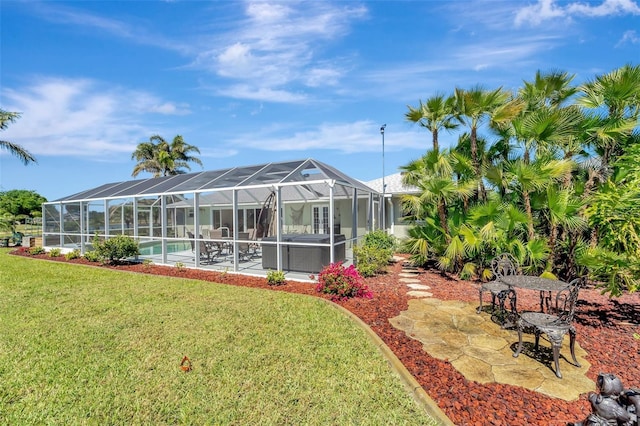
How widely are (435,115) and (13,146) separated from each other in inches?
942

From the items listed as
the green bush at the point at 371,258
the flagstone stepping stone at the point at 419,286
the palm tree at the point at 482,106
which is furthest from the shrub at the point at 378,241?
the palm tree at the point at 482,106

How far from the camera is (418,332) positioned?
4.89 meters

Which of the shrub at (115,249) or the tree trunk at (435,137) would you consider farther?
the shrub at (115,249)

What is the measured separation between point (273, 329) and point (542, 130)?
8.04 metres

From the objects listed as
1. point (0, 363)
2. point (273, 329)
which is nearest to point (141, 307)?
point (0, 363)

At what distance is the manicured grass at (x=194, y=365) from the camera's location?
3.01m

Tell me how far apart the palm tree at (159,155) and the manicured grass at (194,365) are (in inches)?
1079

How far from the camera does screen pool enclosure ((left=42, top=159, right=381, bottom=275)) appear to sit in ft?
31.9

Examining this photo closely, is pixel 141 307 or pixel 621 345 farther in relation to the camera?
pixel 141 307

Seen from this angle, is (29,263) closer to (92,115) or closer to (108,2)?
(92,115)

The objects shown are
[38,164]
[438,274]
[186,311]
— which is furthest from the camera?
[38,164]

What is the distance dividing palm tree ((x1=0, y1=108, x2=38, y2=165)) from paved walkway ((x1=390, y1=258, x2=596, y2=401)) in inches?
906

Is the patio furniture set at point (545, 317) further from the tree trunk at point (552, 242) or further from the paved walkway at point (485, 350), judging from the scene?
the tree trunk at point (552, 242)

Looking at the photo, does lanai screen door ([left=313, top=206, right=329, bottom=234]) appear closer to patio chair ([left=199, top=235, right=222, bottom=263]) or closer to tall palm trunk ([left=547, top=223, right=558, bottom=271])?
patio chair ([left=199, top=235, right=222, bottom=263])
